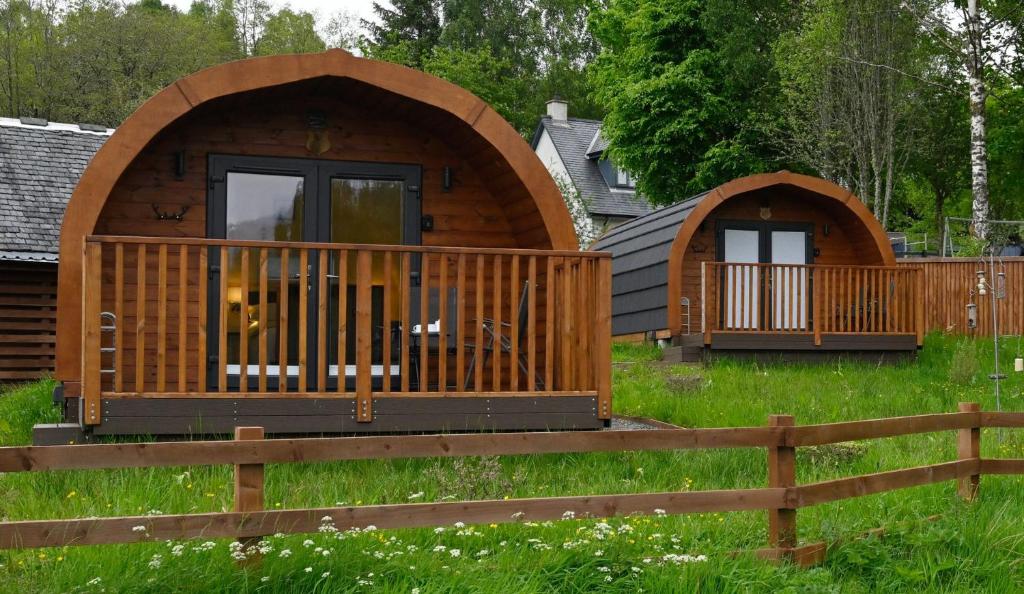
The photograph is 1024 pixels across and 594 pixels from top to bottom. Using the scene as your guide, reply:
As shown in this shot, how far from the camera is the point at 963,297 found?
20.8 meters

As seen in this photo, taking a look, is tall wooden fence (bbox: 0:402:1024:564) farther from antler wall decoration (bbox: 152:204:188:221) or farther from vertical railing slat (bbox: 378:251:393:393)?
antler wall decoration (bbox: 152:204:188:221)

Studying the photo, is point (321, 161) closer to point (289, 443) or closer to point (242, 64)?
point (242, 64)

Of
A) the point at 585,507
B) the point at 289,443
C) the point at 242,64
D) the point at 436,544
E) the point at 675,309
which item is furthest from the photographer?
the point at 675,309

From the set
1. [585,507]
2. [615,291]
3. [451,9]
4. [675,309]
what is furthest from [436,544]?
[451,9]

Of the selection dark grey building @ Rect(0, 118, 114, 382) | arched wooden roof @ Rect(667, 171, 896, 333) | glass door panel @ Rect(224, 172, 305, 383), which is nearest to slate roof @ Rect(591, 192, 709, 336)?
arched wooden roof @ Rect(667, 171, 896, 333)

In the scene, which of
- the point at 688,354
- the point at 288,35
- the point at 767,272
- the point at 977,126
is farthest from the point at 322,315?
the point at 288,35

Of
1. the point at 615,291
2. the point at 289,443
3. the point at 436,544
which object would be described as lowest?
the point at 436,544

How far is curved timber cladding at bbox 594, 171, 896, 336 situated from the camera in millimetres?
16188

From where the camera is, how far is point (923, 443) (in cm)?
923

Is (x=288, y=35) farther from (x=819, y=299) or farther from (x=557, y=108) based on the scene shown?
(x=819, y=299)

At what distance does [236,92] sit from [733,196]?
9665mm

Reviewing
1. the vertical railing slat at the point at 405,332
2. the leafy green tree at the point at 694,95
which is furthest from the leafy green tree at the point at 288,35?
the vertical railing slat at the point at 405,332

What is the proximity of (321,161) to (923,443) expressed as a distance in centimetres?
556

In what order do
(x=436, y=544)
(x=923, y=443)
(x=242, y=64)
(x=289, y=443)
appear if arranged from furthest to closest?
(x=923, y=443) < (x=242, y=64) < (x=436, y=544) < (x=289, y=443)
